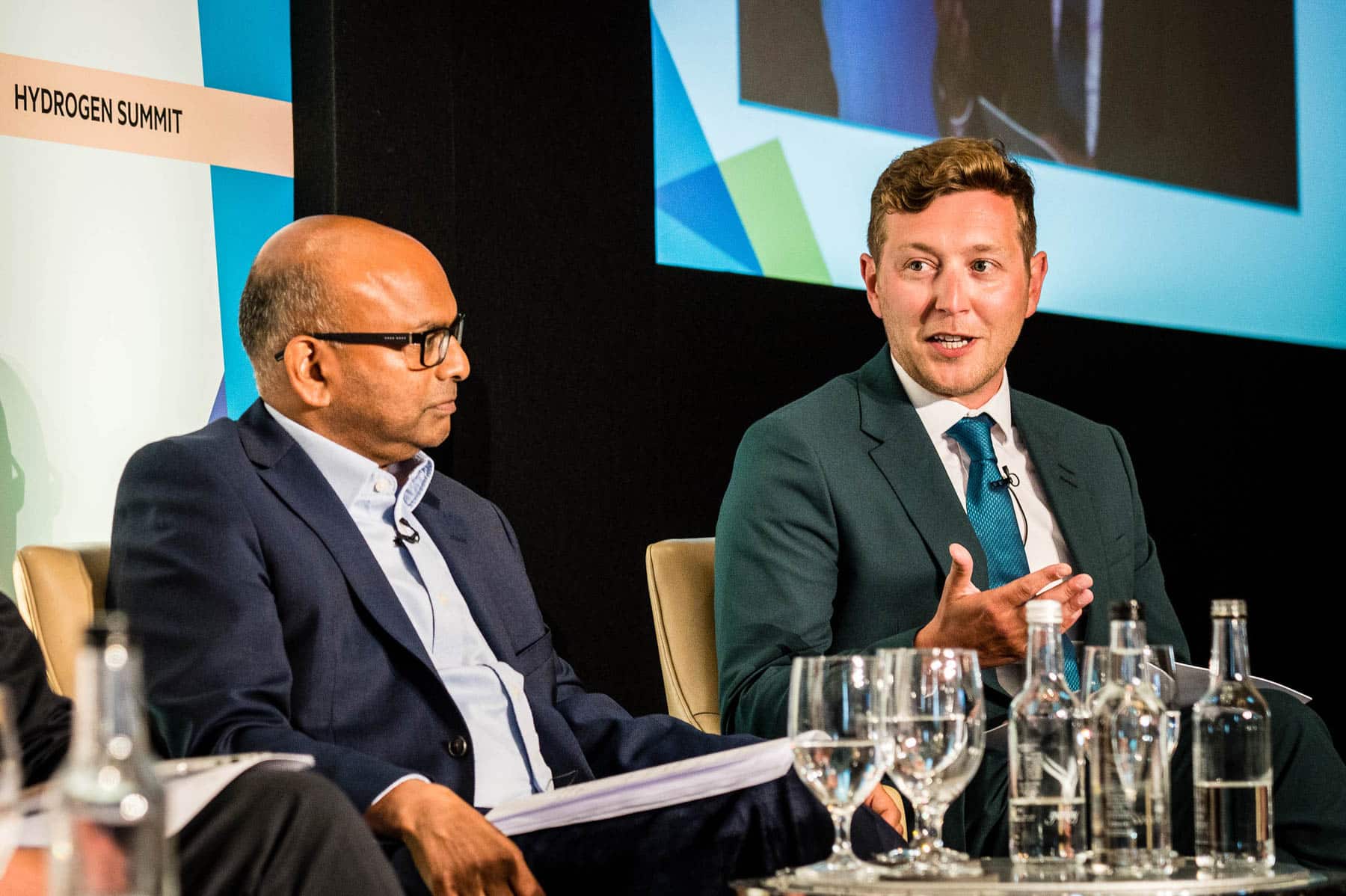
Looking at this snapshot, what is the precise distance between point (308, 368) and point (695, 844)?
983mm

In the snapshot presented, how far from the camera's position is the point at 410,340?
251cm

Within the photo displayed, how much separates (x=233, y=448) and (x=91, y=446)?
67cm

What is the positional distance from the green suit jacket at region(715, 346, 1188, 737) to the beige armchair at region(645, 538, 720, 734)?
0.48ft

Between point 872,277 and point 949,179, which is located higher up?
point 949,179

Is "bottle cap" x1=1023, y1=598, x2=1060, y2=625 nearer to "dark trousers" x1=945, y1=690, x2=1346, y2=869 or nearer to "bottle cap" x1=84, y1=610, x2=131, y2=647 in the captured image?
"dark trousers" x1=945, y1=690, x2=1346, y2=869

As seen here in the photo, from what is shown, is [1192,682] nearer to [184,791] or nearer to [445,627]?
[445,627]

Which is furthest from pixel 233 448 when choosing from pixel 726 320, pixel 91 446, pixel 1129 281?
pixel 1129 281

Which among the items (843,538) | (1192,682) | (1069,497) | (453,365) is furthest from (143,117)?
(1192,682)

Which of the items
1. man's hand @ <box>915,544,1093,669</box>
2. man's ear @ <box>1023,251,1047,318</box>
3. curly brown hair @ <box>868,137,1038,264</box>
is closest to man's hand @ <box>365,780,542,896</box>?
man's hand @ <box>915,544,1093,669</box>

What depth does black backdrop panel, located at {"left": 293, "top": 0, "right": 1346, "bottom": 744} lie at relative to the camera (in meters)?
3.12

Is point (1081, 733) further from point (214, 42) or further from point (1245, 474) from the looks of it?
point (1245, 474)

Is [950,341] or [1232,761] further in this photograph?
[950,341]

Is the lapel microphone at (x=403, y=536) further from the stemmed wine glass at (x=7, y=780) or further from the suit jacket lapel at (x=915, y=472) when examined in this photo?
the stemmed wine glass at (x=7, y=780)

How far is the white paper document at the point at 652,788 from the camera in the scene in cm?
194
